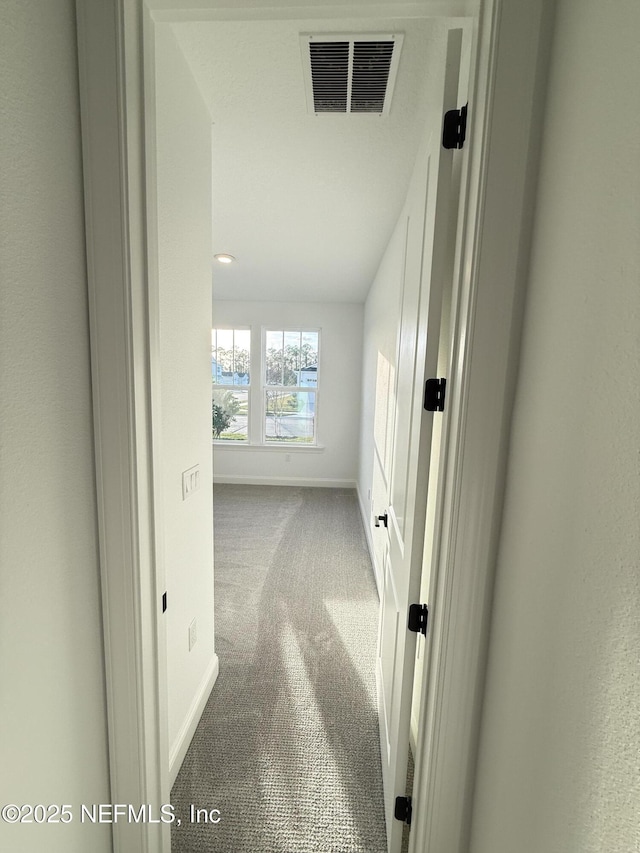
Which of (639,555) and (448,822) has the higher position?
(639,555)

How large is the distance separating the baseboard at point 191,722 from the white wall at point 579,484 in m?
1.17

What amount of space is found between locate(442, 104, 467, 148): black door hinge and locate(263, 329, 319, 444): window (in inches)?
172

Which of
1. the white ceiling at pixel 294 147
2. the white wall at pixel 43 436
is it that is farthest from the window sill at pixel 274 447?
the white wall at pixel 43 436

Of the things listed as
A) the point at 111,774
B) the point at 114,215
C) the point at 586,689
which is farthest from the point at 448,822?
the point at 114,215

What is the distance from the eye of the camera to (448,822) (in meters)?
0.98

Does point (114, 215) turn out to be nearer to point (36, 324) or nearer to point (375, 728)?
point (36, 324)

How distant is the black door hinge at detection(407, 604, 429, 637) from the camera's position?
3.33 feet

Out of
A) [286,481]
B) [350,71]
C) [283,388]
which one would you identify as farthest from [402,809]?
[283,388]

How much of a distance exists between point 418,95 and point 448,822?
223cm

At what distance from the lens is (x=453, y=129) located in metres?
0.89

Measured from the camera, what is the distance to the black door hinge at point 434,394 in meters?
0.97

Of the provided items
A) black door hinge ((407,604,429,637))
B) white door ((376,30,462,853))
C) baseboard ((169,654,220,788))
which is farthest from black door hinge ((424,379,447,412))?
baseboard ((169,654,220,788))

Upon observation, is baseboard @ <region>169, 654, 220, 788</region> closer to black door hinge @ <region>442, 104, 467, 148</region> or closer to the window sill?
black door hinge @ <region>442, 104, 467, 148</region>

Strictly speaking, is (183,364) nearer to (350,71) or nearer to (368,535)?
(350,71)
